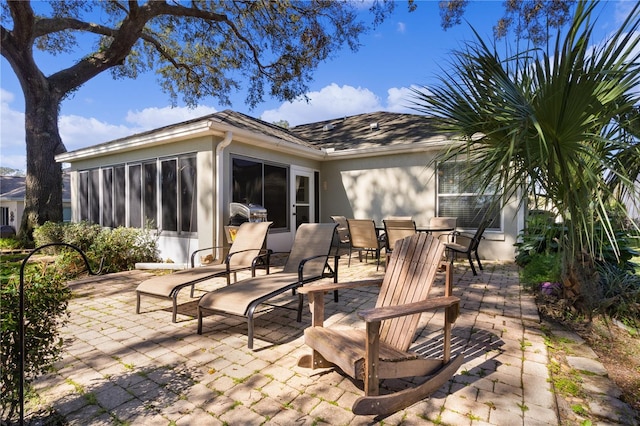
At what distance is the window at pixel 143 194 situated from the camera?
7.43 metres

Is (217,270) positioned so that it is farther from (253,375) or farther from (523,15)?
(523,15)

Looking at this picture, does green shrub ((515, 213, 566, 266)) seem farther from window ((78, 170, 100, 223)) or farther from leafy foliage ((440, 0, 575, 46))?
window ((78, 170, 100, 223))

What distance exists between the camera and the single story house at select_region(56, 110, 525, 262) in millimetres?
7078

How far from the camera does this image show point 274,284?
3.58 m

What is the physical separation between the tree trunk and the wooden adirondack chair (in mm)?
11795

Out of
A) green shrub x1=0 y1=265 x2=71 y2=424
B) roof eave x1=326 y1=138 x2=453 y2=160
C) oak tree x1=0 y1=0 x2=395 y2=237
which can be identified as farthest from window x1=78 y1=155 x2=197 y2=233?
green shrub x1=0 y1=265 x2=71 y2=424

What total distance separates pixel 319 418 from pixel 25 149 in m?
13.5

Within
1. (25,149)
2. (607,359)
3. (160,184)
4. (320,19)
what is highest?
(320,19)

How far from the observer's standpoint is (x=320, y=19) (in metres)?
11.1

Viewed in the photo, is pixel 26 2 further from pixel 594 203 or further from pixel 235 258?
pixel 594 203

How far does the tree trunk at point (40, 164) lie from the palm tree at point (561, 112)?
12.2 m

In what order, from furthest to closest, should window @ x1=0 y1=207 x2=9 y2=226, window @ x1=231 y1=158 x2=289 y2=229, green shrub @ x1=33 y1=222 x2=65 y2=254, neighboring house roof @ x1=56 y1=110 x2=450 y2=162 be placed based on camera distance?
window @ x1=0 y1=207 x2=9 y2=226 → green shrub @ x1=33 y1=222 x2=65 y2=254 → window @ x1=231 y1=158 x2=289 y2=229 → neighboring house roof @ x1=56 y1=110 x2=450 y2=162

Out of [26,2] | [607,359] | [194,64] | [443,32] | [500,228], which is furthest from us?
[194,64]

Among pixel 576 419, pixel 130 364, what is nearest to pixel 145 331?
pixel 130 364
